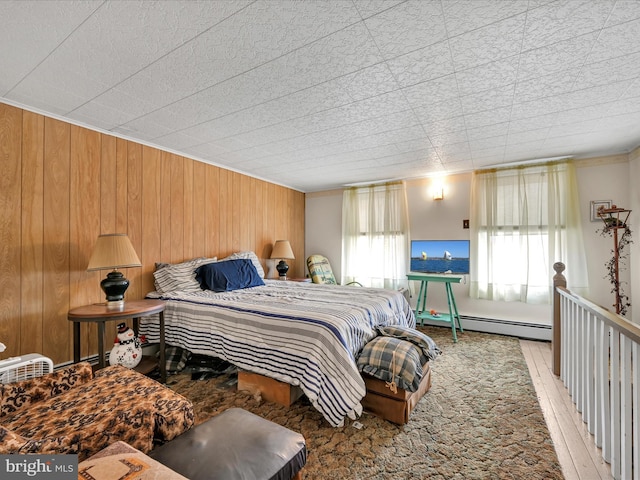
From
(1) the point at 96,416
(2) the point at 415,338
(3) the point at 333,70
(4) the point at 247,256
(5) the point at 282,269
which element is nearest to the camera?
(1) the point at 96,416

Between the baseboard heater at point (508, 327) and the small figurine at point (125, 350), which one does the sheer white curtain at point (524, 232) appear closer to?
the baseboard heater at point (508, 327)

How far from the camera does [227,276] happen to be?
3453 mm

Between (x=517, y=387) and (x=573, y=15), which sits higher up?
(x=573, y=15)

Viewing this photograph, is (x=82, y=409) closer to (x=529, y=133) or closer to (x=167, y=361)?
(x=167, y=361)

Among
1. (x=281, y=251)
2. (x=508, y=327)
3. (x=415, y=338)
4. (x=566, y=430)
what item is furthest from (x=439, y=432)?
(x=281, y=251)

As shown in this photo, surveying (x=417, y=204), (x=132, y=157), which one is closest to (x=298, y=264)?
(x=417, y=204)

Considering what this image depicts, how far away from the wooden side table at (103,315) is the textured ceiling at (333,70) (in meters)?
1.69

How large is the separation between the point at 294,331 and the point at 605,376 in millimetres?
1909

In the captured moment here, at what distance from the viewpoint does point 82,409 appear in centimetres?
137

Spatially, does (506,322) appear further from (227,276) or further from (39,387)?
(39,387)

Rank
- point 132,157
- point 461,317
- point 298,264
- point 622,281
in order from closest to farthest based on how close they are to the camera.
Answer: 1. point 132,157
2. point 622,281
3. point 461,317
4. point 298,264

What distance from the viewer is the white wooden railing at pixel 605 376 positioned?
55.1 inches

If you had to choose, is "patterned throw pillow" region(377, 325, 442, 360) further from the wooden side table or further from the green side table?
the wooden side table

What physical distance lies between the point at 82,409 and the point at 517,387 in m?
3.13
